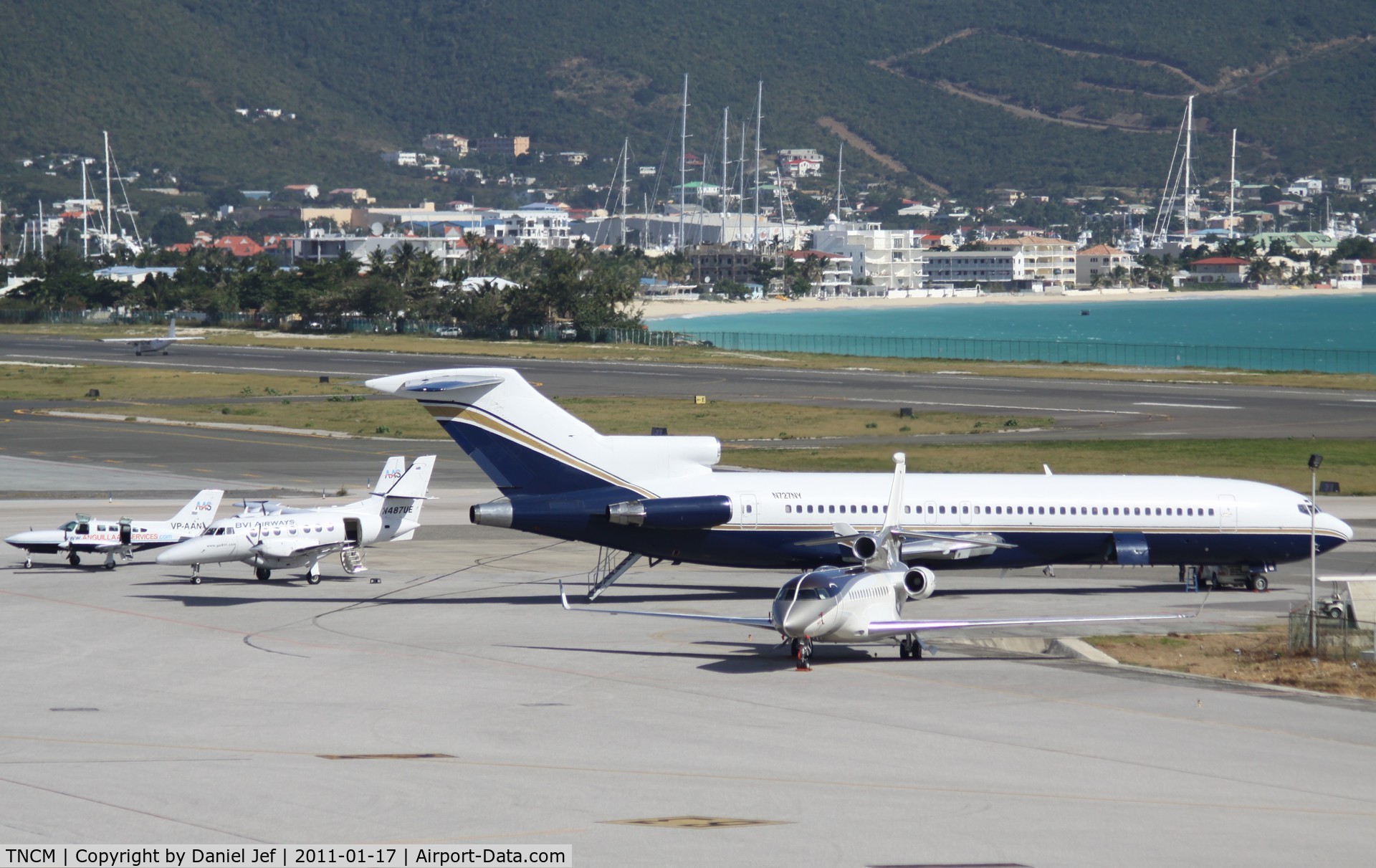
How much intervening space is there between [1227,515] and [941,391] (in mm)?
72248

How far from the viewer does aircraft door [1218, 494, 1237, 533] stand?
4541cm

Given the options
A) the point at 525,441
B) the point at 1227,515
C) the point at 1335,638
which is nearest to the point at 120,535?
the point at 525,441

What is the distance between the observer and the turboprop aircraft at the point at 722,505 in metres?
41.8

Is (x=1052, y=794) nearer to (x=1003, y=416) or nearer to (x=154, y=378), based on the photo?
(x=1003, y=416)

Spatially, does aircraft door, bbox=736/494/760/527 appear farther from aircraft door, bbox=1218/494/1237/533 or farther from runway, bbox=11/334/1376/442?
runway, bbox=11/334/1376/442

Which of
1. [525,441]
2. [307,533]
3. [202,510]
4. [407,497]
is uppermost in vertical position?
[525,441]

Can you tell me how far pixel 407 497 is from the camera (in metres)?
47.2

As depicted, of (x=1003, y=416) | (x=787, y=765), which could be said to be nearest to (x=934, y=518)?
(x=787, y=765)

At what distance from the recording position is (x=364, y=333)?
194 m

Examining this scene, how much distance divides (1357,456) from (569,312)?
11841cm

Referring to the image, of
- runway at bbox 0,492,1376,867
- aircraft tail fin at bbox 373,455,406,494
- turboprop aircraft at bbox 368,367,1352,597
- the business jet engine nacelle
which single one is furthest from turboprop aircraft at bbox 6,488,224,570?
the business jet engine nacelle

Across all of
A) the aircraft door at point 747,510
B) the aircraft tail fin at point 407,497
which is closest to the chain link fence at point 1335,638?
the aircraft door at point 747,510

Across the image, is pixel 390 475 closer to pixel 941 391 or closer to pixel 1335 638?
pixel 1335 638

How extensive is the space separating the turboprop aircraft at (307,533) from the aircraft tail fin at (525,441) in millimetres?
5514
